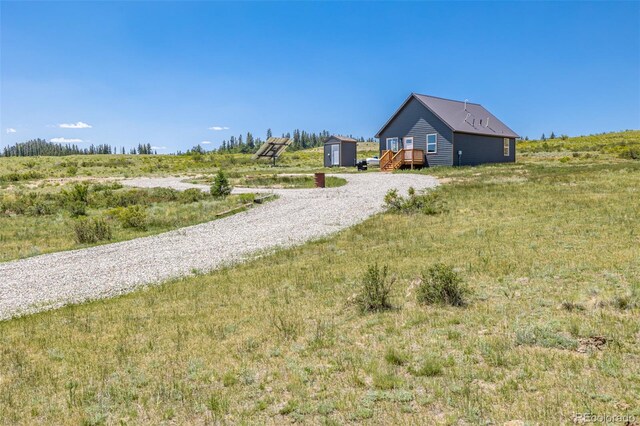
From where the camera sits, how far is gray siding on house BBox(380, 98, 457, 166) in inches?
1416

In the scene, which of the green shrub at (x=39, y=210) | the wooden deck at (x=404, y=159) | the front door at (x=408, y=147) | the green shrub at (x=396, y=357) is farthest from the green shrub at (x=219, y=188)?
the green shrub at (x=396, y=357)

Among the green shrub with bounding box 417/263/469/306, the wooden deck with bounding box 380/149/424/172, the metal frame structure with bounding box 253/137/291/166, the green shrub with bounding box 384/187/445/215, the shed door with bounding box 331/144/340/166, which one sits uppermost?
the metal frame structure with bounding box 253/137/291/166

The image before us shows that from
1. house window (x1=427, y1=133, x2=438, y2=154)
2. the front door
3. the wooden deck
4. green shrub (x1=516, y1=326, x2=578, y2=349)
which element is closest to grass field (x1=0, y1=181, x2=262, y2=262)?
green shrub (x1=516, y1=326, x2=578, y2=349)

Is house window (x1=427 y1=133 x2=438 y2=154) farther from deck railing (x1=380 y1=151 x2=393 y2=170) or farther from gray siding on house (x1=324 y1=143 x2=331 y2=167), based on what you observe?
gray siding on house (x1=324 y1=143 x2=331 y2=167)

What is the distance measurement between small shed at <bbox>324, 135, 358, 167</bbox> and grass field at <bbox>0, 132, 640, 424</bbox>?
39.0 meters

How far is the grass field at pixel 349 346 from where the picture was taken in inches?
178

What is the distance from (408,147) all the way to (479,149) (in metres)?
6.18

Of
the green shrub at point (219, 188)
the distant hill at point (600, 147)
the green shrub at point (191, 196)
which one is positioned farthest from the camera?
the distant hill at point (600, 147)

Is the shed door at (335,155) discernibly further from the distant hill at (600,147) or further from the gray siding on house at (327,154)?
the distant hill at (600,147)

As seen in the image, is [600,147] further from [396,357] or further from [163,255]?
[396,357]

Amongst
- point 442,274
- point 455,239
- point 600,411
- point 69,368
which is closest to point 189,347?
point 69,368

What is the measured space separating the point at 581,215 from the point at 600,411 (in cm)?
1125

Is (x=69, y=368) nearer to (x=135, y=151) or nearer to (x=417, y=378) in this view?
(x=417, y=378)

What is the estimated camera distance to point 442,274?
24.2ft
